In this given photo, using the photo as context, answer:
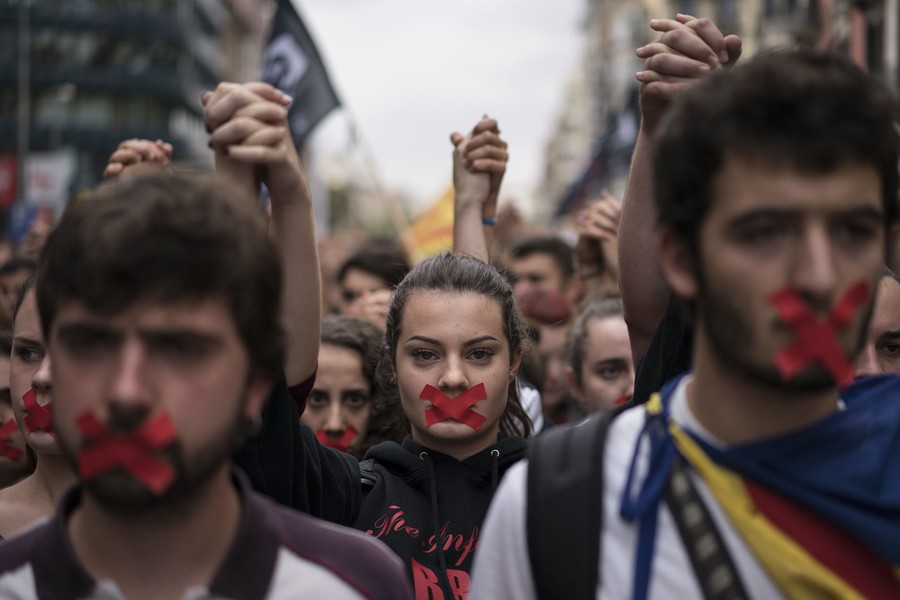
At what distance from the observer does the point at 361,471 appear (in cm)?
367

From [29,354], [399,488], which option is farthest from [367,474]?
[29,354]

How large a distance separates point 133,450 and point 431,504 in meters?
1.72

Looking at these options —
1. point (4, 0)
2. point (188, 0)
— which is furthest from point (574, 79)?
point (4, 0)

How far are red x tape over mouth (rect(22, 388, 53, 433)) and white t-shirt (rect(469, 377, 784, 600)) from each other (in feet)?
5.27

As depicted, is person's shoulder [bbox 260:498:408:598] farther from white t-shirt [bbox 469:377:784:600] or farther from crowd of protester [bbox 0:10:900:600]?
white t-shirt [bbox 469:377:784:600]

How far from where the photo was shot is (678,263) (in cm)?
232

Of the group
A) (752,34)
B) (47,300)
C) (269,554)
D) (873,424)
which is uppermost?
(47,300)

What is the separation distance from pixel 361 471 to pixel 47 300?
5.04 ft

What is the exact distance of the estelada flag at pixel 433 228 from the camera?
949 centimetres

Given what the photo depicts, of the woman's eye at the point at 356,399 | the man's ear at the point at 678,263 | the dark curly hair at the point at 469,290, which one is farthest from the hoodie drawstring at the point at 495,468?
the man's ear at the point at 678,263

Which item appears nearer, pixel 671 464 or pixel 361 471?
pixel 671 464

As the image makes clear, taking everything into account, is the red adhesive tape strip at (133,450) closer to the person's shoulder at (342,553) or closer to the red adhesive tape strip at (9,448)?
the person's shoulder at (342,553)

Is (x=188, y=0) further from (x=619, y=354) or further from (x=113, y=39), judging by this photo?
(x=619, y=354)

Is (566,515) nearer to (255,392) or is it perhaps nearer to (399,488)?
(255,392)
